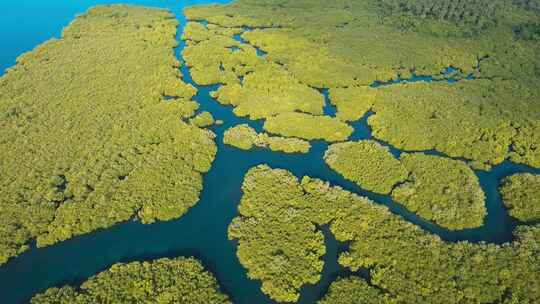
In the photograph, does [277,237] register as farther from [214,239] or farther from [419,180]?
[419,180]

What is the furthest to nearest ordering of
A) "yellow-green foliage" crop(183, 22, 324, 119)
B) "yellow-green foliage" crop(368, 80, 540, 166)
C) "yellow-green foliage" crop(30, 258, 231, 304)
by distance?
"yellow-green foliage" crop(183, 22, 324, 119) < "yellow-green foliage" crop(368, 80, 540, 166) < "yellow-green foliage" crop(30, 258, 231, 304)

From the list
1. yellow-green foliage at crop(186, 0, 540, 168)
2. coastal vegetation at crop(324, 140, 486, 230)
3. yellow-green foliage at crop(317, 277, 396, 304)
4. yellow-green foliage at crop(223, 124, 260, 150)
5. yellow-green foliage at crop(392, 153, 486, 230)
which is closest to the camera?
yellow-green foliage at crop(317, 277, 396, 304)

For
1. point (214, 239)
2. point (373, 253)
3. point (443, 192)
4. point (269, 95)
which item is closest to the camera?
point (373, 253)

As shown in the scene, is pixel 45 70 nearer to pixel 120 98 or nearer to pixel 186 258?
pixel 120 98

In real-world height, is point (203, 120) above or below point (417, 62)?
above

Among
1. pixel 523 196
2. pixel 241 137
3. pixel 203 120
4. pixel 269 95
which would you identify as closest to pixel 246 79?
pixel 269 95

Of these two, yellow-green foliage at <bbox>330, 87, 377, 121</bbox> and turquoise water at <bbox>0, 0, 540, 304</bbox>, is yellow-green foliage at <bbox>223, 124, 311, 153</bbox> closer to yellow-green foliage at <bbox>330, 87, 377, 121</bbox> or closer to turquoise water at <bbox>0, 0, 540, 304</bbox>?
turquoise water at <bbox>0, 0, 540, 304</bbox>

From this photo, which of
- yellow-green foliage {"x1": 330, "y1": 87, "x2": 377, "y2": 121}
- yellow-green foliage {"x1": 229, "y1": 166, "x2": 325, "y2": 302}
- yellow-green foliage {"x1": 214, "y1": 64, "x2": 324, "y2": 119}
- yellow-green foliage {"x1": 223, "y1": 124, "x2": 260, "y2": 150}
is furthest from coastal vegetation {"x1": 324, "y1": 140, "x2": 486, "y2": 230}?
yellow-green foliage {"x1": 214, "y1": 64, "x2": 324, "y2": 119}
